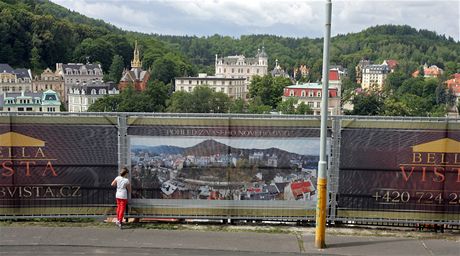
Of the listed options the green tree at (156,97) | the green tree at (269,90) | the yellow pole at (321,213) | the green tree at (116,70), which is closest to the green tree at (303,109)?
the green tree at (269,90)

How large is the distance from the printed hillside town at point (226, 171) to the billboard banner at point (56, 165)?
0.75 metres

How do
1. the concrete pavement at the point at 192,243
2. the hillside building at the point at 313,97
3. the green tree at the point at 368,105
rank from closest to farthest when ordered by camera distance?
the concrete pavement at the point at 192,243 < the green tree at the point at 368,105 < the hillside building at the point at 313,97

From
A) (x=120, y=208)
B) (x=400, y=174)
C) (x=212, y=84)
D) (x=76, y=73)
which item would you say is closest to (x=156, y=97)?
(x=212, y=84)

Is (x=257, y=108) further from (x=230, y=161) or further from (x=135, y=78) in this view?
(x=230, y=161)

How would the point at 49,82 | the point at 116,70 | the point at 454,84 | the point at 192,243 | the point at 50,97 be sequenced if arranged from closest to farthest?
1. the point at 192,243
2. the point at 50,97
3. the point at 49,82
4. the point at 116,70
5. the point at 454,84

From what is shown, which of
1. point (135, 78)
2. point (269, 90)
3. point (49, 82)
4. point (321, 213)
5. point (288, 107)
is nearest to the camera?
point (321, 213)

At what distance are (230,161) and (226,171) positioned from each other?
236 millimetres

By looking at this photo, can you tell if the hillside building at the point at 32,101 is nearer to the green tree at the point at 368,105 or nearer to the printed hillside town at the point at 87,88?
the printed hillside town at the point at 87,88

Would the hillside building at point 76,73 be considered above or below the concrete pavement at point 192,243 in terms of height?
above

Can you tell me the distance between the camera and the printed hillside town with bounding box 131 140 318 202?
1169 cm

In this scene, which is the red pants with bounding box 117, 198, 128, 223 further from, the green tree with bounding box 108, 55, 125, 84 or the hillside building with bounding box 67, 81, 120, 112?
the green tree with bounding box 108, 55, 125, 84

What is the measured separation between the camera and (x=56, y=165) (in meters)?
11.7

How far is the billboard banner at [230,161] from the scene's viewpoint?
1162 cm

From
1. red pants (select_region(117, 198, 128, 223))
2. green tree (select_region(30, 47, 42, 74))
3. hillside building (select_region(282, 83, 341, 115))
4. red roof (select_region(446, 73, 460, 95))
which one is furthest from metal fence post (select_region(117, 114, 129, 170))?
red roof (select_region(446, 73, 460, 95))
